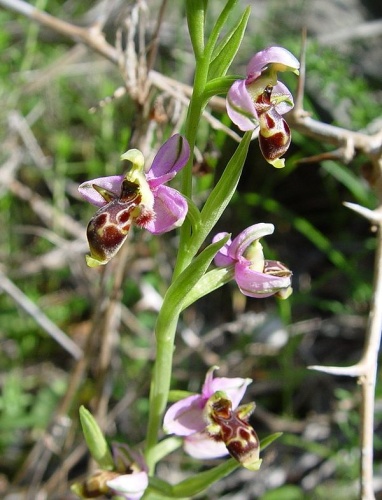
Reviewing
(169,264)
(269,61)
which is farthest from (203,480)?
(169,264)

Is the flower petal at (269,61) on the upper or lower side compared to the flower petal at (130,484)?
upper

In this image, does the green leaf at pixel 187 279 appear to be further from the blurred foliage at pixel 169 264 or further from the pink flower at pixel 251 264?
the blurred foliage at pixel 169 264

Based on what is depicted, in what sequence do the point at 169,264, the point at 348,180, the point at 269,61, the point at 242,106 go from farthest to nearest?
the point at 169,264
the point at 348,180
the point at 269,61
the point at 242,106

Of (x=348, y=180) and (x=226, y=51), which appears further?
(x=348, y=180)

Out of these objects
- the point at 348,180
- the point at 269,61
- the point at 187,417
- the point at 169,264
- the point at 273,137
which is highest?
the point at 269,61

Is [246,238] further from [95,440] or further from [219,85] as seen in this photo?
[95,440]

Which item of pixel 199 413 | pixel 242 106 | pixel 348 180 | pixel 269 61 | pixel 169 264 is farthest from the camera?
pixel 169 264

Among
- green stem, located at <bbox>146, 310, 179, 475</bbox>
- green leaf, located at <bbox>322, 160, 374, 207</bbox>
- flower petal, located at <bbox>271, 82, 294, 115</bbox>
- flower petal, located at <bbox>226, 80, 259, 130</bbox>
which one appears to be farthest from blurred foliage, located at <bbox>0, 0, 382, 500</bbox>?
flower petal, located at <bbox>226, 80, 259, 130</bbox>

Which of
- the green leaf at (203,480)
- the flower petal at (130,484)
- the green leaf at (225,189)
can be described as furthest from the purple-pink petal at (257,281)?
the flower petal at (130,484)
